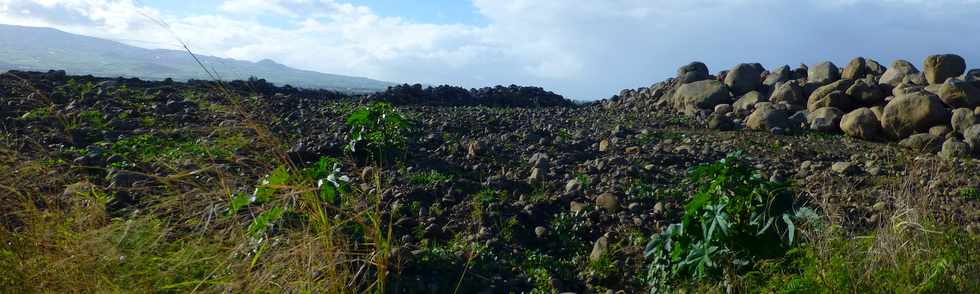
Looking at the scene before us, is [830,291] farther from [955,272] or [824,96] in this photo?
[824,96]

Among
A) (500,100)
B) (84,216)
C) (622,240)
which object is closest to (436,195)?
(622,240)

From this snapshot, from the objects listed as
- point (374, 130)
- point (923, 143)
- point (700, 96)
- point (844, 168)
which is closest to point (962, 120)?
point (923, 143)

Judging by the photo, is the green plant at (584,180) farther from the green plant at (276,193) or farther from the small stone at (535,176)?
the green plant at (276,193)

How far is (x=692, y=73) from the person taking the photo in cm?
1188

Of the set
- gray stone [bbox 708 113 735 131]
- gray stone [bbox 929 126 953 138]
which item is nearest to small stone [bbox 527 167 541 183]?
gray stone [bbox 708 113 735 131]

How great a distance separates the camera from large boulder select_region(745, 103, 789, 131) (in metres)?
8.69

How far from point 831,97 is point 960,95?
4.05 ft

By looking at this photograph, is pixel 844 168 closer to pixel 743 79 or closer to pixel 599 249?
pixel 599 249

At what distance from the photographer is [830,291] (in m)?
3.15

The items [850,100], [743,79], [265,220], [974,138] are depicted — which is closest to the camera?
[265,220]

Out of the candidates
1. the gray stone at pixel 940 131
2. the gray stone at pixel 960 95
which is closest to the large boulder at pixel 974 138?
the gray stone at pixel 940 131

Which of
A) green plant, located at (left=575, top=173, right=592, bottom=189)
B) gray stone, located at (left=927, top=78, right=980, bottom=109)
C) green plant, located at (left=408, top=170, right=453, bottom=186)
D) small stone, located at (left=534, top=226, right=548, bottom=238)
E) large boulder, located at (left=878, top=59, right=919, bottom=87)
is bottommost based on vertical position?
small stone, located at (left=534, top=226, right=548, bottom=238)

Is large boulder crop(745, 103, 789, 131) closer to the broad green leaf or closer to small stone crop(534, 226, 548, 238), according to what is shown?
small stone crop(534, 226, 548, 238)

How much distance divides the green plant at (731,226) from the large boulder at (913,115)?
4.90 m
